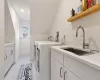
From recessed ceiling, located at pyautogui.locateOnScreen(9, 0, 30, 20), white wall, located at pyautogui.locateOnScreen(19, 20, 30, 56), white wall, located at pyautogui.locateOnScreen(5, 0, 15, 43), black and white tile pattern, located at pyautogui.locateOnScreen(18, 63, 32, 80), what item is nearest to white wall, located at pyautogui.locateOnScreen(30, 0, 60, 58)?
recessed ceiling, located at pyautogui.locateOnScreen(9, 0, 30, 20)

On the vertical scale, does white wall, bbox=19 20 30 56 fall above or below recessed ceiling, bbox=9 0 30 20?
below

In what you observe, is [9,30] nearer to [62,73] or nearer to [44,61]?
[44,61]

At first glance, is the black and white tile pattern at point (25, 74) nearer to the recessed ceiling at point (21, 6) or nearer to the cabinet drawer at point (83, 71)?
the cabinet drawer at point (83, 71)

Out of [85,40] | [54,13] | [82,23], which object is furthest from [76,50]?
[54,13]

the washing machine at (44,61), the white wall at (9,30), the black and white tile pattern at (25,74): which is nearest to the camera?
the washing machine at (44,61)

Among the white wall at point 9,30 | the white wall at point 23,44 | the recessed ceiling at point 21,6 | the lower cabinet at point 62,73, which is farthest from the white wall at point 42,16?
the white wall at point 23,44

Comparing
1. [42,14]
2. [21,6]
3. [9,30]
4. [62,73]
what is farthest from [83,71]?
[21,6]

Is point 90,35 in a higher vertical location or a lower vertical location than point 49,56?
higher

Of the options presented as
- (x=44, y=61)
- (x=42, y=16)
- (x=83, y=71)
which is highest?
(x=42, y=16)

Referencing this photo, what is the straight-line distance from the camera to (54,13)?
11.2 feet

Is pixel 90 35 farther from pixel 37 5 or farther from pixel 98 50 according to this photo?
pixel 37 5

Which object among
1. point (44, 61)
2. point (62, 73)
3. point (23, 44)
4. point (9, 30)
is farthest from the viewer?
point (23, 44)

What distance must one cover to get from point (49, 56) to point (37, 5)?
1786 mm

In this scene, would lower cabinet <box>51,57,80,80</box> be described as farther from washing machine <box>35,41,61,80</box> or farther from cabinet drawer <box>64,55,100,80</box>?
washing machine <box>35,41,61,80</box>
